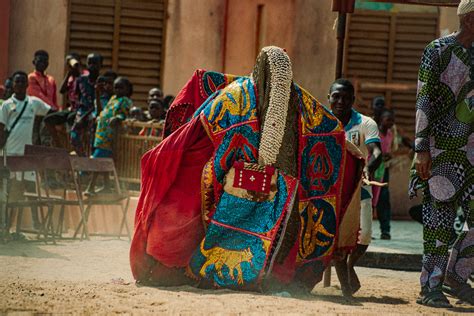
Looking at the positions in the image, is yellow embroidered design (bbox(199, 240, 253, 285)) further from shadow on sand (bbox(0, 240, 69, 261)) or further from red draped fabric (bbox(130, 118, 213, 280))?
shadow on sand (bbox(0, 240, 69, 261))

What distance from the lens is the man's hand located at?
9.79 metres

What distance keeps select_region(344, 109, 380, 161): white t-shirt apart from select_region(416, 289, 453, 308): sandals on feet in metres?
1.39

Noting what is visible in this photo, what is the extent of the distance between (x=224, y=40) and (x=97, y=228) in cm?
404

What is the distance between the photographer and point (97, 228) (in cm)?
1603

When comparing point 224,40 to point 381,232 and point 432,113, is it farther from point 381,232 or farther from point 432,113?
point 432,113

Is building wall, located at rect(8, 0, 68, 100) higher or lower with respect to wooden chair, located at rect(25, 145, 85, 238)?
higher

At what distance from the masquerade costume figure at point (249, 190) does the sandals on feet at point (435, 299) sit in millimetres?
682

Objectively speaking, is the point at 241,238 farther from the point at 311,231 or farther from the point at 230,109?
the point at 230,109

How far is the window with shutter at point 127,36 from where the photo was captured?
18.4 meters

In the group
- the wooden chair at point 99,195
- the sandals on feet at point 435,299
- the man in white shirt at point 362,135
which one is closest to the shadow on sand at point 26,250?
the wooden chair at point 99,195

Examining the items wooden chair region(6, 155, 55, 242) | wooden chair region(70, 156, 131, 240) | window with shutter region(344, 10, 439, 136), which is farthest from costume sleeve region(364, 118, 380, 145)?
window with shutter region(344, 10, 439, 136)

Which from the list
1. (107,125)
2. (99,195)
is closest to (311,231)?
(99,195)

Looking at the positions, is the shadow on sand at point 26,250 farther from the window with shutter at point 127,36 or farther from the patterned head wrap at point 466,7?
the window with shutter at point 127,36

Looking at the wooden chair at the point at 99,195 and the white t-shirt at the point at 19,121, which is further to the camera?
the white t-shirt at the point at 19,121
